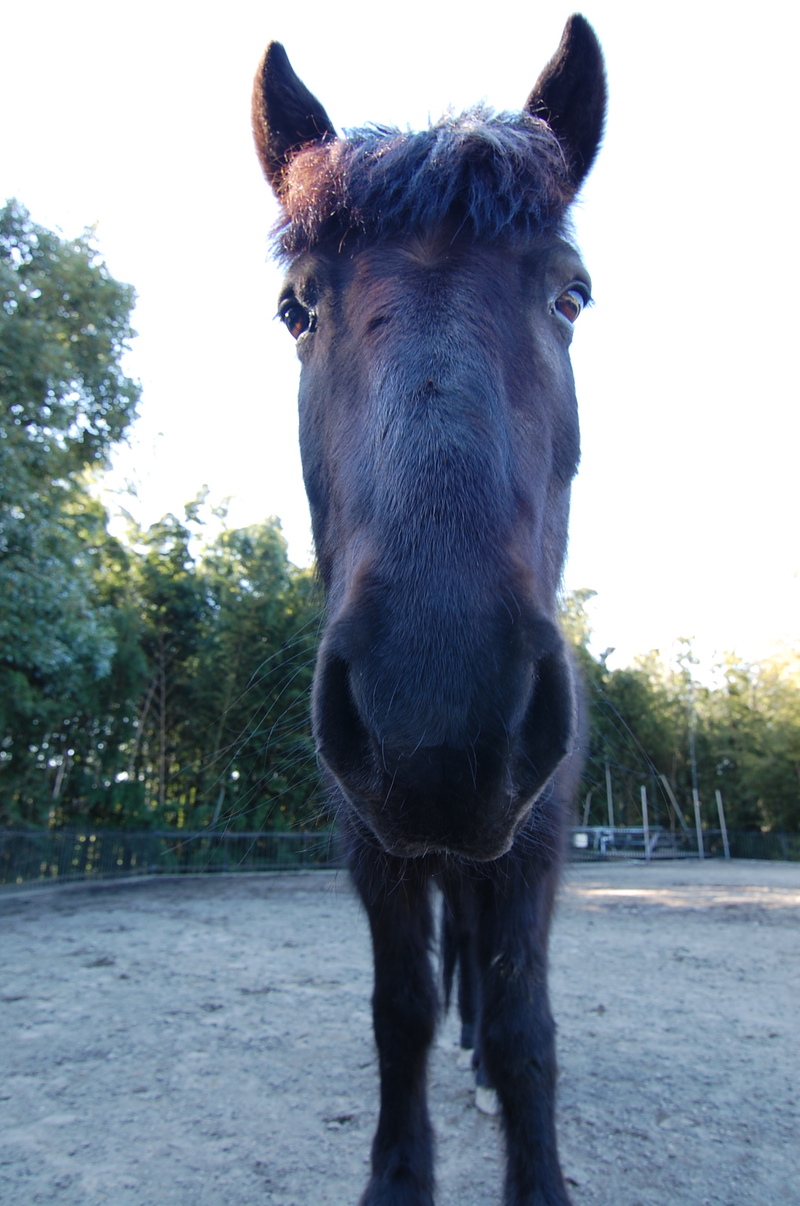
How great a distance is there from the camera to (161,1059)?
4.33 metres

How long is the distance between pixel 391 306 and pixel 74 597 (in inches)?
500

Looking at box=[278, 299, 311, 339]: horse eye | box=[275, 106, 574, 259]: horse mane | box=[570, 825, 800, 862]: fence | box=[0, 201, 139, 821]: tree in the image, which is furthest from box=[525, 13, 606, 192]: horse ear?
box=[570, 825, 800, 862]: fence

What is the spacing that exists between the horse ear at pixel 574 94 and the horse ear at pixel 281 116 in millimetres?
875

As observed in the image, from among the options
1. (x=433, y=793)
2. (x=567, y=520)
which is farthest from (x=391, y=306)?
(x=433, y=793)

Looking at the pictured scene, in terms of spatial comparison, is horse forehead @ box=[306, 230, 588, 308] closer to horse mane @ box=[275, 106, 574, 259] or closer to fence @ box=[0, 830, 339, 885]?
horse mane @ box=[275, 106, 574, 259]

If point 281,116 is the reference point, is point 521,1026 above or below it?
below

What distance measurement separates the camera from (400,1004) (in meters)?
2.82

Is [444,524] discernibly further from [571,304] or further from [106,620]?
[106,620]

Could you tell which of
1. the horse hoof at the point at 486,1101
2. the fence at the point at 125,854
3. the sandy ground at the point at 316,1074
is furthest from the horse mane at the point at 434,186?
the fence at the point at 125,854

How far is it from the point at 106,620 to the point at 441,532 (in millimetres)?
17074

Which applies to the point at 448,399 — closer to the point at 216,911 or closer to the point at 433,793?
the point at 433,793

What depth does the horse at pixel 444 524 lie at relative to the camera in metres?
1.27

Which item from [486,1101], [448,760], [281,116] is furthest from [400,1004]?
[281,116]

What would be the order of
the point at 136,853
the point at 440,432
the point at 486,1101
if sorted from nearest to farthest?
1. the point at 440,432
2. the point at 486,1101
3. the point at 136,853
